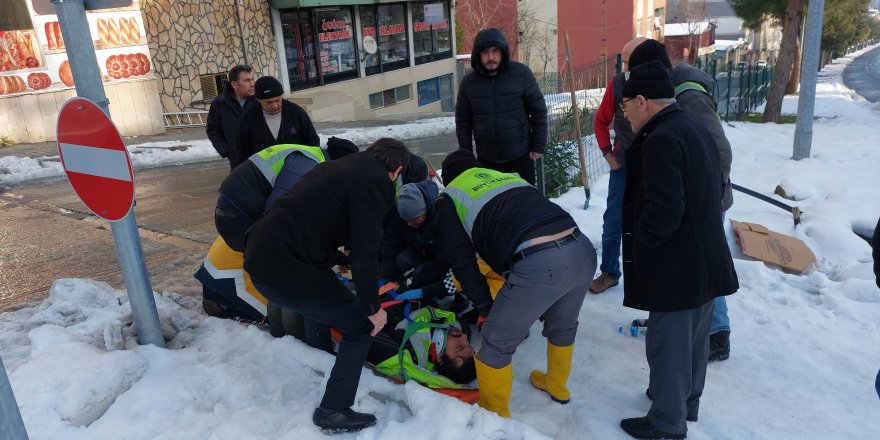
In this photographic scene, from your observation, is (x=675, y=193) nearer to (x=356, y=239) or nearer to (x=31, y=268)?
(x=356, y=239)

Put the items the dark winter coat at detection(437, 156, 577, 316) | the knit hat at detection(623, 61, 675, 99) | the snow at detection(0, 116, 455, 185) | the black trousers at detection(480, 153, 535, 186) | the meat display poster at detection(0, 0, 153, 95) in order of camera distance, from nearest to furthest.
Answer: the knit hat at detection(623, 61, 675, 99)
the dark winter coat at detection(437, 156, 577, 316)
the black trousers at detection(480, 153, 535, 186)
the snow at detection(0, 116, 455, 185)
the meat display poster at detection(0, 0, 153, 95)

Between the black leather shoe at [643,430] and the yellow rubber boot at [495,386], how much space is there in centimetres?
59

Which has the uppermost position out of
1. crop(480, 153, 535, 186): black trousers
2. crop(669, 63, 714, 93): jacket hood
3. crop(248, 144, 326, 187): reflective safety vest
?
crop(669, 63, 714, 93): jacket hood

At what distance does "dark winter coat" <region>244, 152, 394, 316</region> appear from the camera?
262cm

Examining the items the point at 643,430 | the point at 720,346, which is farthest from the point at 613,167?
the point at 643,430

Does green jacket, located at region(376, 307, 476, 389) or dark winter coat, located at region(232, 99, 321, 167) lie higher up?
dark winter coat, located at region(232, 99, 321, 167)

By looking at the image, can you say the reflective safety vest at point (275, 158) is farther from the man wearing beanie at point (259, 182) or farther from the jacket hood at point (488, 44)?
the jacket hood at point (488, 44)

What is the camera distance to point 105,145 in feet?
9.70

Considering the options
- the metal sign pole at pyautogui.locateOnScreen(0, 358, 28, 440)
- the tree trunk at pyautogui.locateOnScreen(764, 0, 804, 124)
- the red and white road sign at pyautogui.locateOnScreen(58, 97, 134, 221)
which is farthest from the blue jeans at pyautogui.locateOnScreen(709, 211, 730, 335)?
the tree trunk at pyautogui.locateOnScreen(764, 0, 804, 124)

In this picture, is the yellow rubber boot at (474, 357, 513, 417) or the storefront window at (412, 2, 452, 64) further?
the storefront window at (412, 2, 452, 64)

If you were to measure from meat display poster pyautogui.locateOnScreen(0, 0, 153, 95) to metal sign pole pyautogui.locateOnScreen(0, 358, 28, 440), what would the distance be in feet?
35.7

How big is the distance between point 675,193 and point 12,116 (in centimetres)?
1323

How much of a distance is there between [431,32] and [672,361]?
74.4 ft

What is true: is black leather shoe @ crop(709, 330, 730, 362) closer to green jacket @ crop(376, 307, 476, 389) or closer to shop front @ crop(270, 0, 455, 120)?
green jacket @ crop(376, 307, 476, 389)
